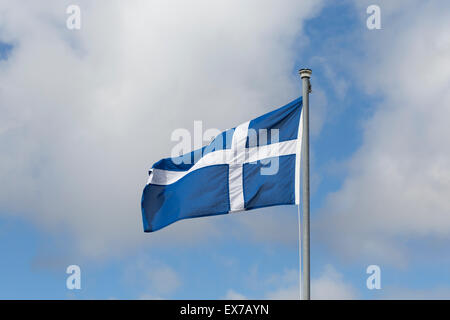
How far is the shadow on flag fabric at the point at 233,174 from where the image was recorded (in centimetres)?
1966

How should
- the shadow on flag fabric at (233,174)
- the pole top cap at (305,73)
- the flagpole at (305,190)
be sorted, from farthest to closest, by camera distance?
the shadow on flag fabric at (233,174) < the pole top cap at (305,73) < the flagpole at (305,190)

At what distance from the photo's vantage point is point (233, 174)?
2091 cm

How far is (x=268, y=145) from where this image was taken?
20406 mm

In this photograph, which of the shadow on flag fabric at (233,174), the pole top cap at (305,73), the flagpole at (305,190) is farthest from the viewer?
the shadow on flag fabric at (233,174)

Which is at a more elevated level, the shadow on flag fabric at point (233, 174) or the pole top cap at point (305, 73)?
the pole top cap at point (305, 73)

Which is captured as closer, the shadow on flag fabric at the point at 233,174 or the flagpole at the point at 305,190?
the flagpole at the point at 305,190

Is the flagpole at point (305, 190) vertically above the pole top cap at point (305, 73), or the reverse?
the pole top cap at point (305, 73)

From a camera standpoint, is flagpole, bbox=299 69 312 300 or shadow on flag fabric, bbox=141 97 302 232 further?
shadow on flag fabric, bbox=141 97 302 232

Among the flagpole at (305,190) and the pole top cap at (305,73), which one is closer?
the flagpole at (305,190)

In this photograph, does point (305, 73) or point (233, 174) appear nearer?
point (305, 73)

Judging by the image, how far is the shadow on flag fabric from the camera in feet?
64.5

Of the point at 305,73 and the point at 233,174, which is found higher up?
the point at 305,73
